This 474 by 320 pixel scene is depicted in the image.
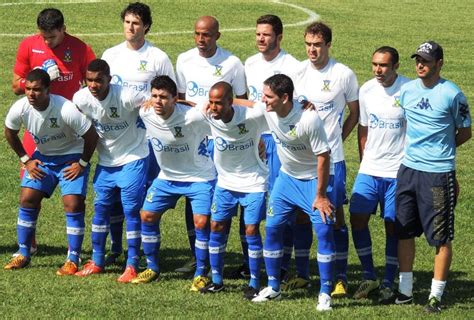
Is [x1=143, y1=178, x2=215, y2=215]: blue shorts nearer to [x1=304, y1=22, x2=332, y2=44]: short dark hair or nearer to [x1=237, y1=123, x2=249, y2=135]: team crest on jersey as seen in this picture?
[x1=237, y1=123, x2=249, y2=135]: team crest on jersey

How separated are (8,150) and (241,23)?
14.0 meters

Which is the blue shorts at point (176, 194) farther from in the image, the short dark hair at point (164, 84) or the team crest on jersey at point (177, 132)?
the short dark hair at point (164, 84)

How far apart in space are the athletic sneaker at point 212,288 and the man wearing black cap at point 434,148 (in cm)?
224

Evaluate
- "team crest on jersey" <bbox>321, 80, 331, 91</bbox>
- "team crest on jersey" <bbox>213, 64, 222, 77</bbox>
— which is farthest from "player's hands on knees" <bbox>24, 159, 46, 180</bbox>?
"team crest on jersey" <bbox>321, 80, 331, 91</bbox>

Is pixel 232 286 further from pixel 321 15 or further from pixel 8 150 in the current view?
pixel 321 15

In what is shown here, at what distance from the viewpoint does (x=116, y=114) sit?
48.4 feet

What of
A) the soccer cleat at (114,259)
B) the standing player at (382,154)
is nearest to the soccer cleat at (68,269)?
the soccer cleat at (114,259)

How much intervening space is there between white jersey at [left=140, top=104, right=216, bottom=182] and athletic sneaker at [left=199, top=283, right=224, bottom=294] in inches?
46.7

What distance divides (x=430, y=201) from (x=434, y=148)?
1.76 ft

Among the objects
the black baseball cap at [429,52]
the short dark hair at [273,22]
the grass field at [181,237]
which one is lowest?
the grass field at [181,237]

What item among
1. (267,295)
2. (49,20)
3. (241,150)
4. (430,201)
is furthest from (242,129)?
(49,20)

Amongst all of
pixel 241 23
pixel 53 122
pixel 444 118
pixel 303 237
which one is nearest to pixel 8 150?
pixel 53 122

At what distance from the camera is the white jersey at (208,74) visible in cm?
1519

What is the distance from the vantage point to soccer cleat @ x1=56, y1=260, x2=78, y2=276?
48.6 feet
